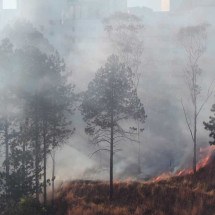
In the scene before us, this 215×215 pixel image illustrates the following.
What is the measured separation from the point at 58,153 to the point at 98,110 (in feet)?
64.1

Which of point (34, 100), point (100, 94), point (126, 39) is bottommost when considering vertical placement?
point (34, 100)

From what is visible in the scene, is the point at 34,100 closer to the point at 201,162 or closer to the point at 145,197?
the point at 145,197

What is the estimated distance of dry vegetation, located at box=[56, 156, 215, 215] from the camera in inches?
995

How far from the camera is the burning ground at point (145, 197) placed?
25.3m

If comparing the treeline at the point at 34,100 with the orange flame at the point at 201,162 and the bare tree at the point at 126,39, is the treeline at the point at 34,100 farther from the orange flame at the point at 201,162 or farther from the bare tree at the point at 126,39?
the bare tree at the point at 126,39

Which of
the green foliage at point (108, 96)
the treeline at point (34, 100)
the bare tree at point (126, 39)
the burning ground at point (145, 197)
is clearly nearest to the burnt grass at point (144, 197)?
the burning ground at point (145, 197)

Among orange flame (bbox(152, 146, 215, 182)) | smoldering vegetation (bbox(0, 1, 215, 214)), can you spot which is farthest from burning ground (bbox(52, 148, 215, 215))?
smoldering vegetation (bbox(0, 1, 215, 214))

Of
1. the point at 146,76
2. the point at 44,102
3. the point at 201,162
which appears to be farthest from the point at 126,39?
the point at 44,102

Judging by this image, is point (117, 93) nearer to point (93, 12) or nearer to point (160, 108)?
point (160, 108)

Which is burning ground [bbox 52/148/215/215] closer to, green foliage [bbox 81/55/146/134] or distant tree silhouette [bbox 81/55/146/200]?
distant tree silhouette [bbox 81/55/146/200]

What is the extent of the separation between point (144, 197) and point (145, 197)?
7 cm

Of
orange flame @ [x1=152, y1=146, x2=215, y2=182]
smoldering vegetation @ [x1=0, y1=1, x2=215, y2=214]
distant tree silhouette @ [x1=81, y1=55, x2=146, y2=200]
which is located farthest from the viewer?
orange flame @ [x1=152, y1=146, x2=215, y2=182]

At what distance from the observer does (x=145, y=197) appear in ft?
91.8

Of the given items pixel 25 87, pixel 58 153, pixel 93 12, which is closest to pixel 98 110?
pixel 25 87
